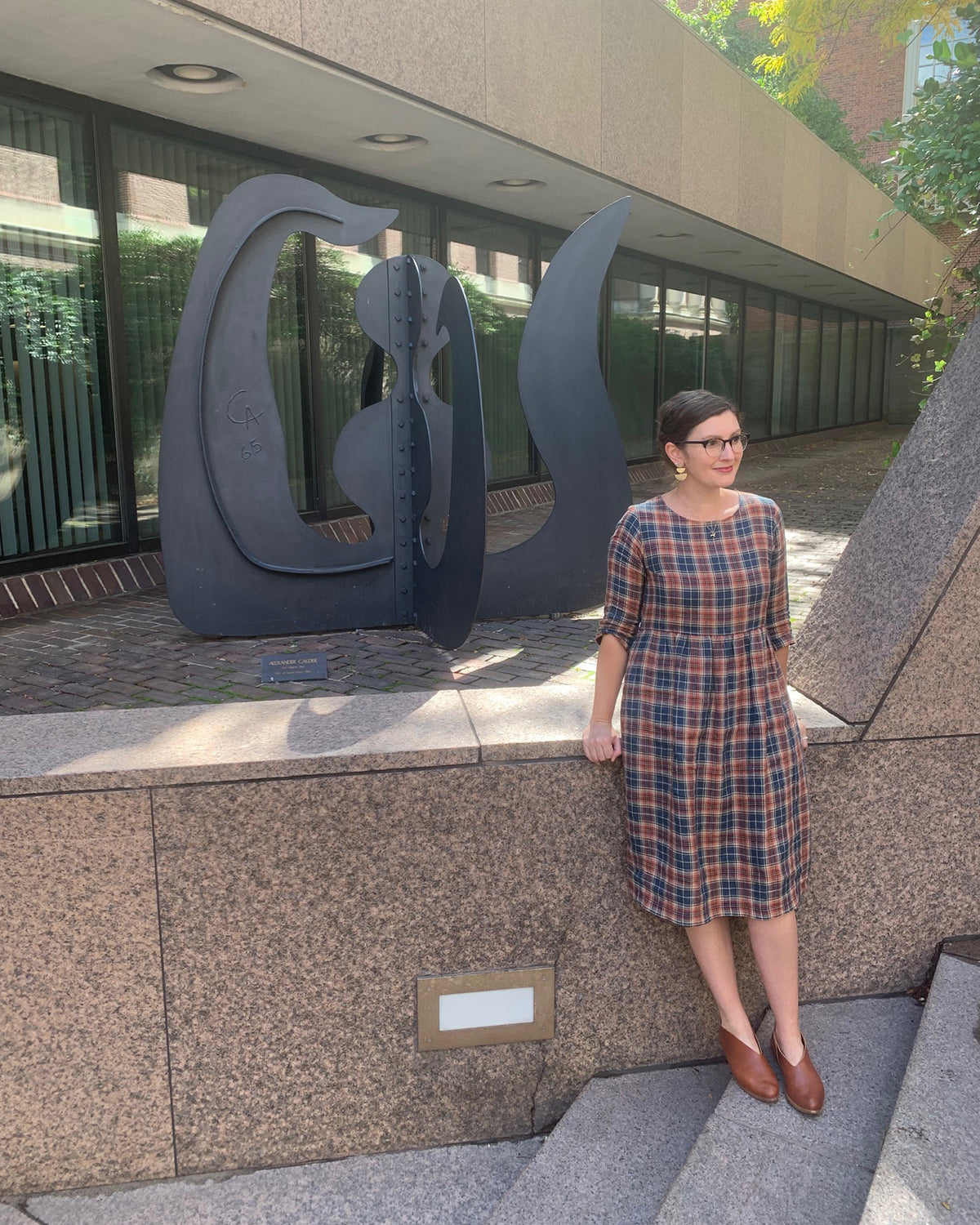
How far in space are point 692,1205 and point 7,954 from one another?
1.72m

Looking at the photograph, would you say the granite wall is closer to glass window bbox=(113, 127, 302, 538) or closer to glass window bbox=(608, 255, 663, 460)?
glass window bbox=(113, 127, 302, 538)

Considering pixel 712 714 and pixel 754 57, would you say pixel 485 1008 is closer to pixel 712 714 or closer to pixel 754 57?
pixel 712 714

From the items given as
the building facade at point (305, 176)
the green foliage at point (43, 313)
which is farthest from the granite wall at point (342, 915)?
the green foliage at point (43, 313)

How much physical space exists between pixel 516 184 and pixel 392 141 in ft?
6.77

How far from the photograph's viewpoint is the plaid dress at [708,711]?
281 cm

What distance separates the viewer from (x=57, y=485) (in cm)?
788

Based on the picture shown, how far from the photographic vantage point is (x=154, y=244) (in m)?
8.36

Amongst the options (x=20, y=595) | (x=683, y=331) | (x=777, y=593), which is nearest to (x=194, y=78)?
(x=20, y=595)

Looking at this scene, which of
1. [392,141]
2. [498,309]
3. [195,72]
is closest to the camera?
[195,72]

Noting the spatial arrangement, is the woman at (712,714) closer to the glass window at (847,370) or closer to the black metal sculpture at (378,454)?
the black metal sculpture at (378,454)

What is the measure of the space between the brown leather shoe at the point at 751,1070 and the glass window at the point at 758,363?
1796 centimetres

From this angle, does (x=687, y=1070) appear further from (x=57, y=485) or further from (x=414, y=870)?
(x=57, y=485)

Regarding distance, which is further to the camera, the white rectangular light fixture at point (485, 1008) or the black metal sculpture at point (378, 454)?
the black metal sculpture at point (378, 454)

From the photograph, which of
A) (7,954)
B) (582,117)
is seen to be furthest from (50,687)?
(582,117)
